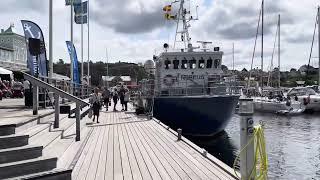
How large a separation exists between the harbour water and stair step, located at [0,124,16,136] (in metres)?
6.79

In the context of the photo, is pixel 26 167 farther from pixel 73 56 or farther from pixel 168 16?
pixel 168 16

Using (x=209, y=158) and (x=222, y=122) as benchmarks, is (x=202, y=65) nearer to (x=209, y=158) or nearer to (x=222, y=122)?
(x=222, y=122)

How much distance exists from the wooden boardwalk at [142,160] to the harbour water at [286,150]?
280cm

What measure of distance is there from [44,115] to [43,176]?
16.4 ft

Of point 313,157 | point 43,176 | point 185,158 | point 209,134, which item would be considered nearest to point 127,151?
point 185,158

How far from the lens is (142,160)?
950cm

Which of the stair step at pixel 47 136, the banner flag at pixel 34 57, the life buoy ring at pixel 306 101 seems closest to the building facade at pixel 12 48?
the life buoy ring at pixel 306 101

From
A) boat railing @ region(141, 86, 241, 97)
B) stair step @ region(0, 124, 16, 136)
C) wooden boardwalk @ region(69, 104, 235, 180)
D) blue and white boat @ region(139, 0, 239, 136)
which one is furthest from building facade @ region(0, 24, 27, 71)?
stair step @ region(0, 124, 16, 136)

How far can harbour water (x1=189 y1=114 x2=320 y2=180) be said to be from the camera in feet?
45.0

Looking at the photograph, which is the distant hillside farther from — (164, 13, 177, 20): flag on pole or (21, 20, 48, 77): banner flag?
(21, 20, 48, 77): banner flag

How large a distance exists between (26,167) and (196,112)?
1478 centimetres

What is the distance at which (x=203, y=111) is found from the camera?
20.4 metres

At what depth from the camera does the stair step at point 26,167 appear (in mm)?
5809

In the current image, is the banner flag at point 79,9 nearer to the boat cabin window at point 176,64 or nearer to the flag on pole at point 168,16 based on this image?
the flag on pole at point 168,16
